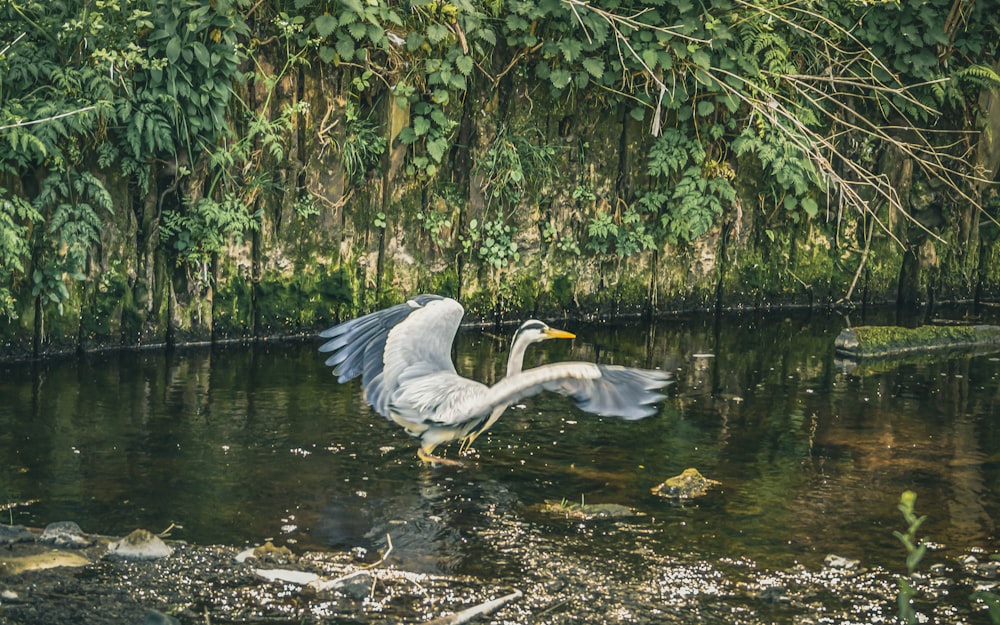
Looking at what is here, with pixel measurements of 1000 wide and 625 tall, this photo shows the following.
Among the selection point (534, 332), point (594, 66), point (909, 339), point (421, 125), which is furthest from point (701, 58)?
point (534, 332)

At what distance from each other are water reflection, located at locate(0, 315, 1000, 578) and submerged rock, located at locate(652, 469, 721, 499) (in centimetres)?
9

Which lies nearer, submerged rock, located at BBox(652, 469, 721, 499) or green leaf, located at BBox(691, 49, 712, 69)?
submerged rock, located at BBox(652, 469, 721, 499)

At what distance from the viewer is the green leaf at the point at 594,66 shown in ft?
39.7

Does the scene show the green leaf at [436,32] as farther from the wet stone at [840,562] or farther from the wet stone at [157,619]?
the wet stone at [157,619]

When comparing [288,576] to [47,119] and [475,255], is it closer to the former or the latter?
[47,119]

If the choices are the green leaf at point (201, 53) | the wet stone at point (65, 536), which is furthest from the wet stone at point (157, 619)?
the green leaf at point (201, 53)

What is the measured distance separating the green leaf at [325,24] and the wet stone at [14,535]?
5.34 m

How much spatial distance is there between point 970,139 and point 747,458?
651cm

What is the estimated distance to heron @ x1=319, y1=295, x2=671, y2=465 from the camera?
7840 millimetres

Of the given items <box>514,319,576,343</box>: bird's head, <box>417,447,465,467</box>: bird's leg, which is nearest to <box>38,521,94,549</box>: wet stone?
<box>417,447,465,467</box>: bird's leg

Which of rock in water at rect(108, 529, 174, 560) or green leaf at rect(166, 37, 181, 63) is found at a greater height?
green leaf at rect(166, 37, 181, 63)

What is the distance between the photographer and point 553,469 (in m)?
8.44

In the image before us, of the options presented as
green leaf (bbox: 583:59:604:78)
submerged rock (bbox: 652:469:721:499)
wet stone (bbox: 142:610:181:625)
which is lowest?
wet stone (bbox: 142:610:181:625)

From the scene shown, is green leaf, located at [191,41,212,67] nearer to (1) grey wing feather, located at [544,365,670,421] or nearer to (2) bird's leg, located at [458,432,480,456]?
(2) bird's leg, located at [458,432,480,456]
